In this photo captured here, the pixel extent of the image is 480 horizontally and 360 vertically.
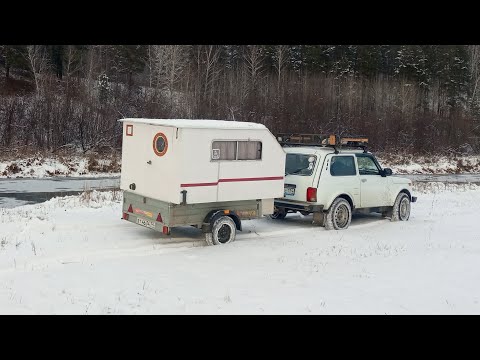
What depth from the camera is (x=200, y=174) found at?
397 inches

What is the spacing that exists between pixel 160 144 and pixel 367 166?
19.2 feet

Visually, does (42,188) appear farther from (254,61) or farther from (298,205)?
(254,61)

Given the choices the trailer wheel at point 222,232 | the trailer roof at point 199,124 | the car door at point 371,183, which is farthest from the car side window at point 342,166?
the trailer wheel at point 222,232

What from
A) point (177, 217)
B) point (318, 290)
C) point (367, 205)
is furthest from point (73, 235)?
point (367, 205)

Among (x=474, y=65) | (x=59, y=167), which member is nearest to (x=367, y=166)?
(x=59, y=167)

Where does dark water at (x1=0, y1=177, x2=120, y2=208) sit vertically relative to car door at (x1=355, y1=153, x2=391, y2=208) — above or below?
below

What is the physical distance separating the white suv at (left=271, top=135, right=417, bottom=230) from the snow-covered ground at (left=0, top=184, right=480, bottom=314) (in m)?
0.49

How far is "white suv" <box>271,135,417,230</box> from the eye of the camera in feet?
40.3

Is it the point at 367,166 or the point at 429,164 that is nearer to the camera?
the point at 367,166

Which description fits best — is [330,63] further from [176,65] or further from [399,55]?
[176,65]

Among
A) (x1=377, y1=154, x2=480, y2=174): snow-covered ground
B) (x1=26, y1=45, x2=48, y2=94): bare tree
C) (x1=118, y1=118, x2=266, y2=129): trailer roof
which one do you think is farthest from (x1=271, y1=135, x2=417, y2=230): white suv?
(x1=26, y1=45, x2=48, y2=94): bare tree

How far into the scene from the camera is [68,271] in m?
8.08

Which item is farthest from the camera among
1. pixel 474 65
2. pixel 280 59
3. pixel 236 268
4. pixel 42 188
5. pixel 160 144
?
pixel 474 65

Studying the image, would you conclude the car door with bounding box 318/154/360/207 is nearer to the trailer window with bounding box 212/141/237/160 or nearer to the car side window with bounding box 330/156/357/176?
the car side window with bounding box 330/156/357/176
